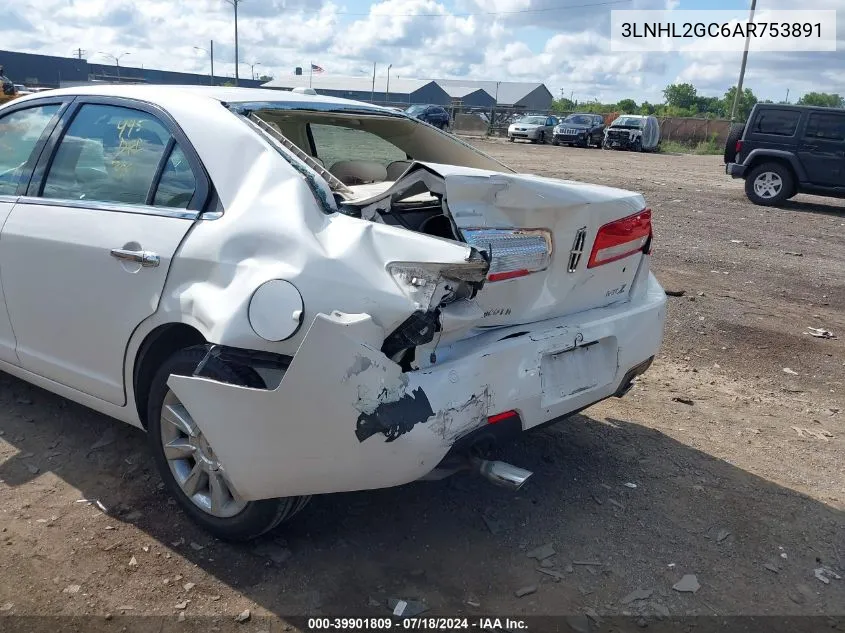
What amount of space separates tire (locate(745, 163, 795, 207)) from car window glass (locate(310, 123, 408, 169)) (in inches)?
483

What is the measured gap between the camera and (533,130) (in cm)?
3809

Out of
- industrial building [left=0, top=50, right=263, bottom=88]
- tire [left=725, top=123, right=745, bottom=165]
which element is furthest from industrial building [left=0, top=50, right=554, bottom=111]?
tire [left=725, top=123, right=745, bottom=165]

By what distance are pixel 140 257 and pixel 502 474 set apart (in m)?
1.61

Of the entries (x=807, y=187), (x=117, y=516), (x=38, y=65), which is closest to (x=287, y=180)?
(x=117, y=516)

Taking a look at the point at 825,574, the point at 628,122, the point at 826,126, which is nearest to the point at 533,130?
the point at 628,122

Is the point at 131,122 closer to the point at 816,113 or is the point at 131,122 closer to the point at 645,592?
the point at 645,592

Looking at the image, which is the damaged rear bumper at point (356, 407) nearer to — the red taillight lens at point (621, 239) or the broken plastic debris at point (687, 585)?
the red taillight lens at point (621, 239)

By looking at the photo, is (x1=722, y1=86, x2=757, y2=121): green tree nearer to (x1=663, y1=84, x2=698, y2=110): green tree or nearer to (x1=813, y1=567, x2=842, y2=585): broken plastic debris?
(x1=663, y1=84, x2=698, y2=110): green tree

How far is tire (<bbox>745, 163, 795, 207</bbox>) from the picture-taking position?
14.4 m

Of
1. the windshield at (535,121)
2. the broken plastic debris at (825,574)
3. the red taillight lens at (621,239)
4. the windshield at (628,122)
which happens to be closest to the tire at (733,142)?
the red taillight lens at (621,239)

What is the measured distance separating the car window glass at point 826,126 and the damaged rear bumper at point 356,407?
13467 millimetres

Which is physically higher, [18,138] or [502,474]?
[18,138]

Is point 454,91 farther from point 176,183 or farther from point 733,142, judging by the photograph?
point 176,183

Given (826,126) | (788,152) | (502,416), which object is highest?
(826,126)
